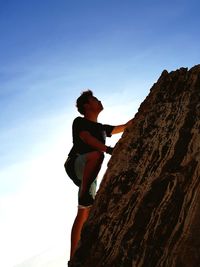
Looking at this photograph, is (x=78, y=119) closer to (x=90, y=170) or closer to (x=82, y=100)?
(x=82, y=100)

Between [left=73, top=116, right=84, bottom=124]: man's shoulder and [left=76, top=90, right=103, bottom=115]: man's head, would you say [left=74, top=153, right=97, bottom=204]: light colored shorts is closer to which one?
[left=73, top=116, right=84, bottom=124]: man's shoulder

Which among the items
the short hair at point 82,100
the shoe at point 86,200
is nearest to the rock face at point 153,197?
the shoe at point 86,200

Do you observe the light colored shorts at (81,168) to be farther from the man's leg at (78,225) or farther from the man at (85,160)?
the man's leg at (78,225)

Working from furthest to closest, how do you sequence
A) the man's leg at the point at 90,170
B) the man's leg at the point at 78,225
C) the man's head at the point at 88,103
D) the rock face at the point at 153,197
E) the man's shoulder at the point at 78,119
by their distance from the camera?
1. the man's head at the point at 88,103
2. the man's shoulder at the point at 78,119
3. the man's leg at the point at 90,170
4. the man's leg at the point at 78,225
5. the rock face at the point at 153,197

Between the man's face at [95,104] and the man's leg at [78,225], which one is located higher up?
the man's face at [95,104]

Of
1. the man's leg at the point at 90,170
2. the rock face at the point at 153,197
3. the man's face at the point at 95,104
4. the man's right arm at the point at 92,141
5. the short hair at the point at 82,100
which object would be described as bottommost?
the rock face at the point at 153,197

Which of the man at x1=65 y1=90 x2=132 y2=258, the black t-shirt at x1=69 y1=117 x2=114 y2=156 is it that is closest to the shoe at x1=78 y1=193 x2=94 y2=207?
the man at x1=65 y1=90 x2=132 y2=258

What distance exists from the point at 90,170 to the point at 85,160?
0.68 feet

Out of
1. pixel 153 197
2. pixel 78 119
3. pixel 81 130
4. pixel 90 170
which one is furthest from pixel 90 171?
pixel 153 197

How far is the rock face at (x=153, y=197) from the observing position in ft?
12.7

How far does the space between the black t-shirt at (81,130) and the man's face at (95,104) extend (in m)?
0.50

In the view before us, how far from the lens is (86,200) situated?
5.43 meters

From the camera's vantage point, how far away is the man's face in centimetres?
650

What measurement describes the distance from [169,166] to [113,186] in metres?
0.88
